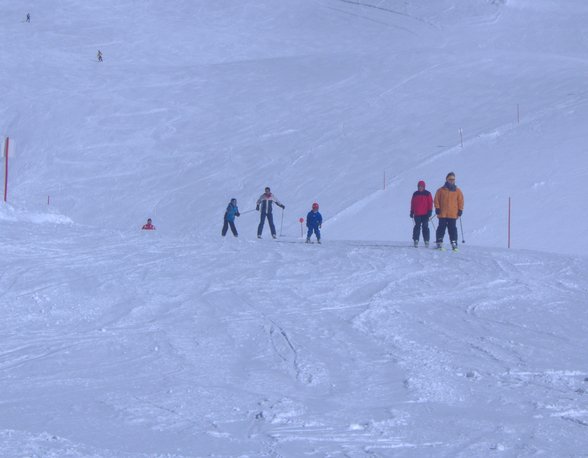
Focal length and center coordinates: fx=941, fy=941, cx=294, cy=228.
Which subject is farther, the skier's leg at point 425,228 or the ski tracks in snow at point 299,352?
the skier's leg at point 425,228

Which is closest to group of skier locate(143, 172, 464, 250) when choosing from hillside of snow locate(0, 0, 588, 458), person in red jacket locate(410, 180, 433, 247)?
person in red jacket locate(410, 180, 433, 247)

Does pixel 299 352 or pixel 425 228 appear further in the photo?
pixel 425 228

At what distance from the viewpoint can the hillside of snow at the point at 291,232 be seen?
631cm

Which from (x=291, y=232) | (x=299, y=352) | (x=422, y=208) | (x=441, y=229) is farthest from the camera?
(x=291, y=232)

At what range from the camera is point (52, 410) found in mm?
6332

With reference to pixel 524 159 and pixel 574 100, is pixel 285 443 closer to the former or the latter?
pixel 524 159

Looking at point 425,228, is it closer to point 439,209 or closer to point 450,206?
point 439,209

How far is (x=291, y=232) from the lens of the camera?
1029 inches

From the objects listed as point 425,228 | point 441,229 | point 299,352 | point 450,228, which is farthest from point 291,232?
point 299,352

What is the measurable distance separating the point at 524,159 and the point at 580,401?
2097cm

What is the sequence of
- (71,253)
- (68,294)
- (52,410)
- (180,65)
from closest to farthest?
(52,410) → (68,294) → (71,253) → (180,65)

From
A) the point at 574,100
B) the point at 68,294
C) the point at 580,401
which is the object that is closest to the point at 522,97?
the point at 574,100

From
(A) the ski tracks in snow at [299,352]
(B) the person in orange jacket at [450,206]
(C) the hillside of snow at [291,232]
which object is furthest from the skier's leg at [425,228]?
(A) the ski tracks in snow at [299,352]

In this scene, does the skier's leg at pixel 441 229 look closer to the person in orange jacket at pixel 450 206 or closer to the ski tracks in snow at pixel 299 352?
the person in orange jacket at pixel 450 206
